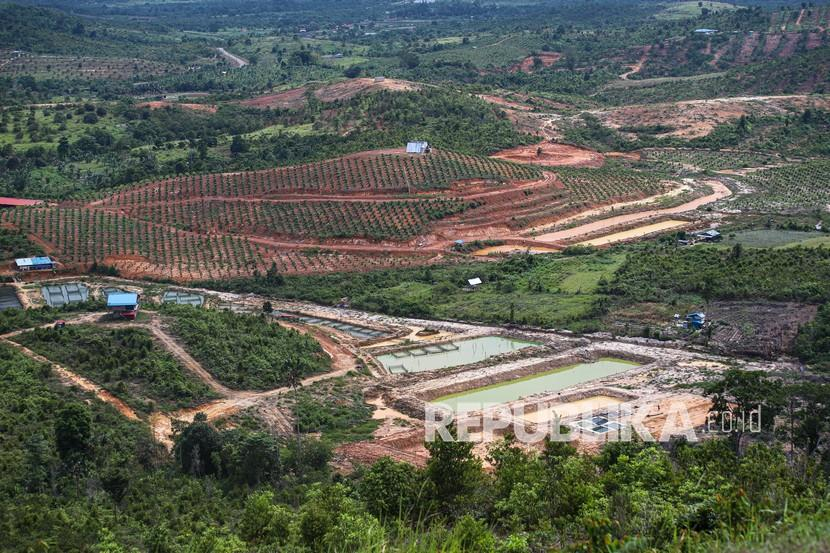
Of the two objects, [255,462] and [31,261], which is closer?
[255,462]

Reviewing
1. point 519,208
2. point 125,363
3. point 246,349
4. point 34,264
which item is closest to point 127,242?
point 34,264

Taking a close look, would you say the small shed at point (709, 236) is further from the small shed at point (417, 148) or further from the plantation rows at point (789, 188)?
the small shed at point (417, 148)

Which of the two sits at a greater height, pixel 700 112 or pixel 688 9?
pixel 688 9

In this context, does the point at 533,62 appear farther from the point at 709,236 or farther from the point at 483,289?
the point at 483,289

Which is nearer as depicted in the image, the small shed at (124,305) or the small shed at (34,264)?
the small shed at (124,305)

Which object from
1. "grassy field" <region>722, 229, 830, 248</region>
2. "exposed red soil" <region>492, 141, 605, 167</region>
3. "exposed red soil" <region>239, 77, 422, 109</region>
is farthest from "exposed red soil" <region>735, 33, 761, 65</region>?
"grassy field" <region>722, 229, 830, 248</region>

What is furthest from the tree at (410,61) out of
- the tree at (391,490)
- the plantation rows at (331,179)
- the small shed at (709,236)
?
the tree at (391,490)

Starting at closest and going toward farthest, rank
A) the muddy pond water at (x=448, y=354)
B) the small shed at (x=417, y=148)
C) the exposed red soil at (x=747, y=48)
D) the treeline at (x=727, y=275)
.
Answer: the muddy pond water at (x=448, y=354)
the treeline at (x=727, y=275)
the small shed at (x=417, y=148)
the exposed red soil at (x=747, y=48)
